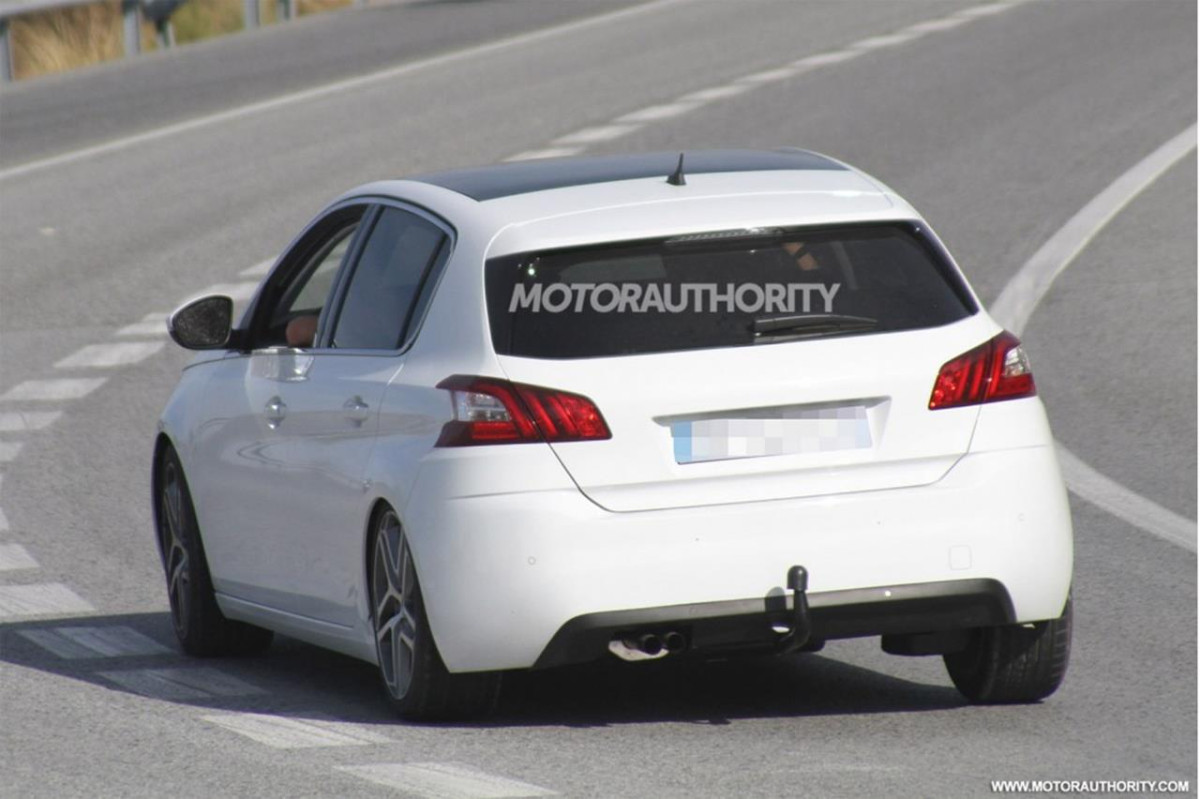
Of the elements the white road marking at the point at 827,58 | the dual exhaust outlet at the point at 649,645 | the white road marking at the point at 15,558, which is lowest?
the white road marking at the point at 827,58

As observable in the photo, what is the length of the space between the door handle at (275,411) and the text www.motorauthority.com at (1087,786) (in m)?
2.77

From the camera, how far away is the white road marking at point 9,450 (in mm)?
13305

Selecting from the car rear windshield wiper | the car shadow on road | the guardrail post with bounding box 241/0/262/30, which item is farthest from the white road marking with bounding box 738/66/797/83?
the car rear windshield wiper

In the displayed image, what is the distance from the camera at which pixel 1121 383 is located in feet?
47.1

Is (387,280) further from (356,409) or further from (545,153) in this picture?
(545,153)

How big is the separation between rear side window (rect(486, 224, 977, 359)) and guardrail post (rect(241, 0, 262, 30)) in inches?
1072

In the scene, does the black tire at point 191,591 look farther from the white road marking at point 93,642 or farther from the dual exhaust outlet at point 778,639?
the dual exhaust outlet at point 778,639

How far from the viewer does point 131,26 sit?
102 ft

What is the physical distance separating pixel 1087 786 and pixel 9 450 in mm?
8349

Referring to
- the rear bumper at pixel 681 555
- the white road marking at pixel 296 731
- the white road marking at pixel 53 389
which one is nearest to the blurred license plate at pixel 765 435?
the rear bumper at pixel 681 555

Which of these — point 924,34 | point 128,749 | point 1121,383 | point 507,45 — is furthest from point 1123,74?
point 128,749

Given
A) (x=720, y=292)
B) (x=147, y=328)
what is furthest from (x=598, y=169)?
(x=147, y=328)

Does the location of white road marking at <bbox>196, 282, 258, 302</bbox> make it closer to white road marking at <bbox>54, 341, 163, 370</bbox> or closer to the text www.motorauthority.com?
white road marking at <bbox>54, 341, 163, 370</bbox>

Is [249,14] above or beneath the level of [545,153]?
beneath
